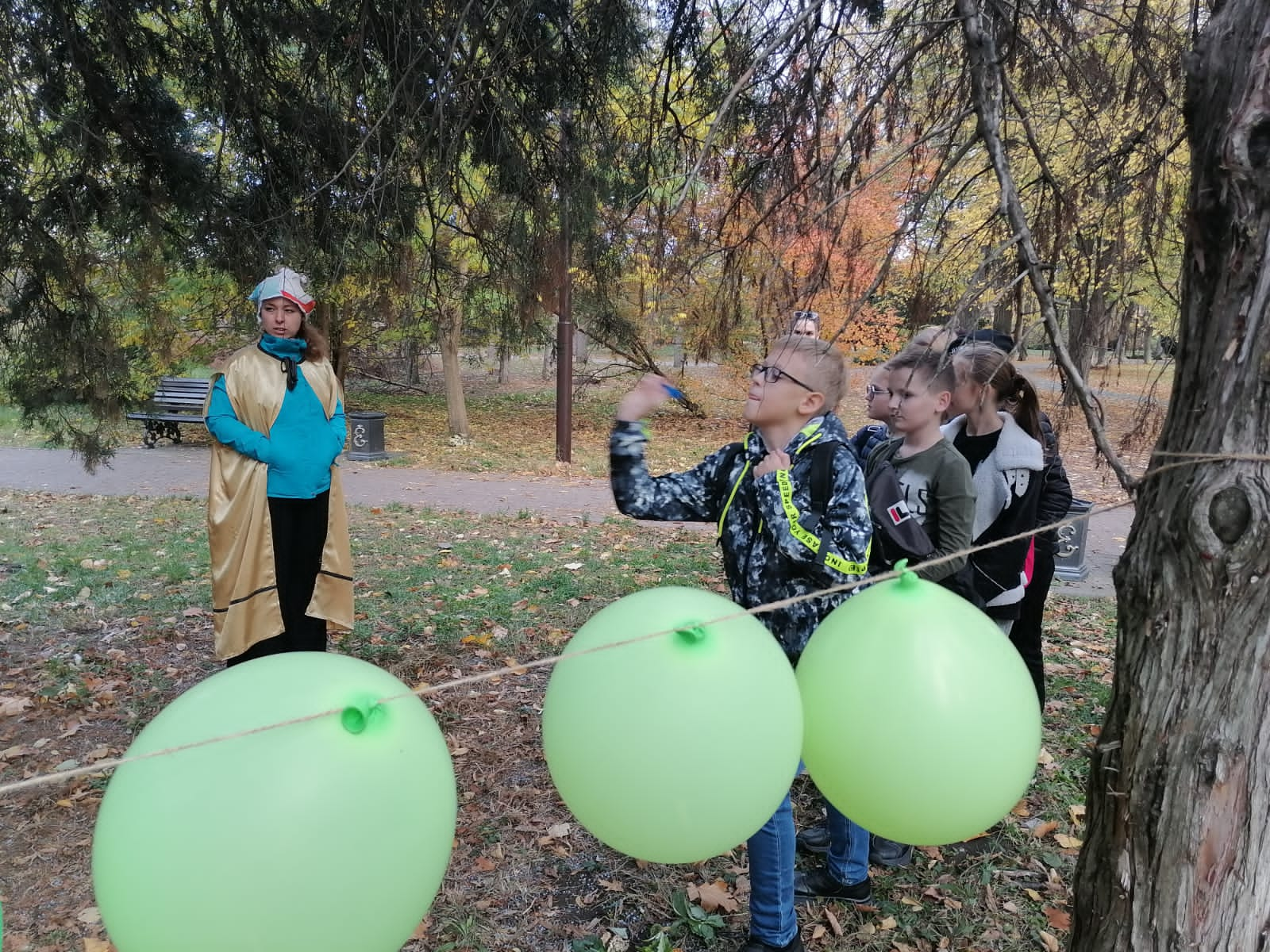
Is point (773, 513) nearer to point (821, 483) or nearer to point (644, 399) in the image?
point (821, 483)

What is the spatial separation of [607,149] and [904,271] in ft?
5.93

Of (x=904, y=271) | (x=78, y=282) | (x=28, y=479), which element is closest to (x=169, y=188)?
(x=78, y=282)

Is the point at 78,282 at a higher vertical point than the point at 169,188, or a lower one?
lower

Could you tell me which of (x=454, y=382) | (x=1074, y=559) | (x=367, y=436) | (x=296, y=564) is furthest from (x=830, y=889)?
(x=454, y=382)

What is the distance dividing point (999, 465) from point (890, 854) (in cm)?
142

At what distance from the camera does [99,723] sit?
3.58 metres

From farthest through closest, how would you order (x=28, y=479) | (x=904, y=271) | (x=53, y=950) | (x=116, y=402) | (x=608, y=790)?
(x=28, y=479) < (x=116, y=402) < (x=904, y=271) < (x=53, y=950) < (x=608, y=790)

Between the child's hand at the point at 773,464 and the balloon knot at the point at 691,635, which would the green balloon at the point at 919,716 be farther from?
the child's hand at the point at 773,464

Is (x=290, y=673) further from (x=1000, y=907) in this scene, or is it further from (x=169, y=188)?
(x=169, y=188)

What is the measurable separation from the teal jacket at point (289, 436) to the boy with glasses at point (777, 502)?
1923mm

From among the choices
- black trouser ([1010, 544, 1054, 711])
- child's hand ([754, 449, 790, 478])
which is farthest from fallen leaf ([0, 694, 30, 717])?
black trouser ([1010, 544, 1054, 711])

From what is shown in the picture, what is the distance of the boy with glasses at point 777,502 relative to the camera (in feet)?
6.42

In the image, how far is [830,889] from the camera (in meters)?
2.50

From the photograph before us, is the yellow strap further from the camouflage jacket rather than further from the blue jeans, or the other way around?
the blue jeans
